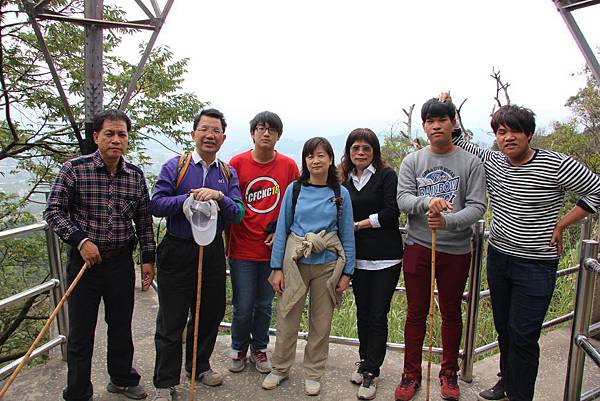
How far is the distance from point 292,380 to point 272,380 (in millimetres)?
158

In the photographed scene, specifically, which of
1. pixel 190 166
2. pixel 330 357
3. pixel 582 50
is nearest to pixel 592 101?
pixel 582 50

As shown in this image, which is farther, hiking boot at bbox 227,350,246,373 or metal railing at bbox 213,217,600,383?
hiking boot at bbox 227,350,246,373

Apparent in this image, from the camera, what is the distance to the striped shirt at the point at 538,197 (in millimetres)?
2125

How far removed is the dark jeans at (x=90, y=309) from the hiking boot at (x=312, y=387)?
3.61ft

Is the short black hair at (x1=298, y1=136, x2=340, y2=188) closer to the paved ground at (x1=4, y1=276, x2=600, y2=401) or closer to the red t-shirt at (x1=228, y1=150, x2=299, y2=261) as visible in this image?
the red t-shirt at (x1=228, y1=150, x2=299, y2=261)

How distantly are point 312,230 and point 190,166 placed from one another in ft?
2.60

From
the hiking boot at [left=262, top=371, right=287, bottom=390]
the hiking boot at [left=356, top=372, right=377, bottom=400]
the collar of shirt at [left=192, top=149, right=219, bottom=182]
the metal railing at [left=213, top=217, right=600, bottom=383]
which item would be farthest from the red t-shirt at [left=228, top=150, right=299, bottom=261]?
the hiking boot at [left=356, top=372, right=377, bottom=400]

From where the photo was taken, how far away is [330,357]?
3.09 metres

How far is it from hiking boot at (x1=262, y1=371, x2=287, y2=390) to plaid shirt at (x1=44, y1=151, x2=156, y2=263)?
1.17 metres

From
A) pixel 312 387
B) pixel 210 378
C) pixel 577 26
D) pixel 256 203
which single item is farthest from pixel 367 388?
pixel 577 26

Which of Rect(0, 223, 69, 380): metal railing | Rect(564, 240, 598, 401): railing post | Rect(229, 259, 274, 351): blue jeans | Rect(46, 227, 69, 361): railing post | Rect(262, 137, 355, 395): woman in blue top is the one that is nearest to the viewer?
Rect(564, 240, 598, 401): railing post

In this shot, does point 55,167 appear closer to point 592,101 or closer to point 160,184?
point 160,184

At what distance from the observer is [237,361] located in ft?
9.43

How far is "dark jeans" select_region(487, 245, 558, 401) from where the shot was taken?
7.17 feet
